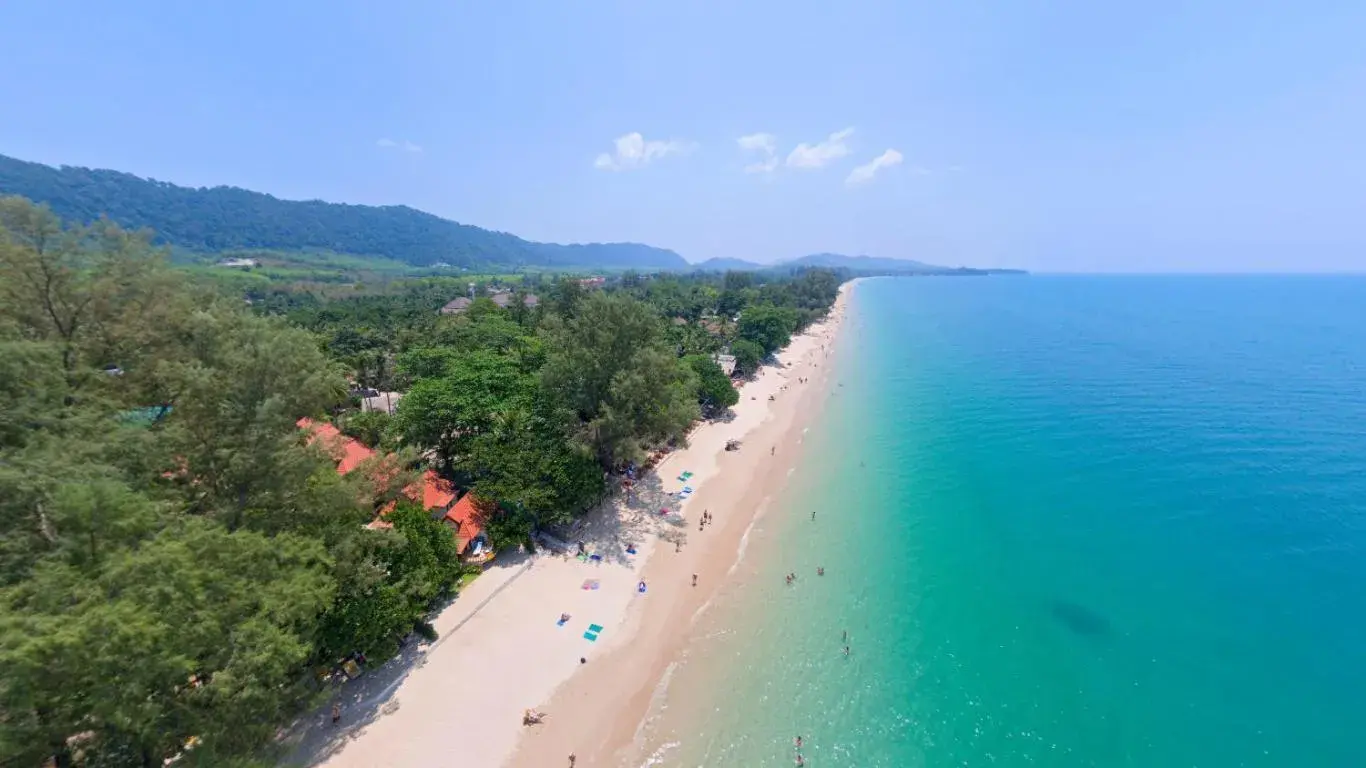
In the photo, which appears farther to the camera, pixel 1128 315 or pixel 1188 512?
pixel 1128 315

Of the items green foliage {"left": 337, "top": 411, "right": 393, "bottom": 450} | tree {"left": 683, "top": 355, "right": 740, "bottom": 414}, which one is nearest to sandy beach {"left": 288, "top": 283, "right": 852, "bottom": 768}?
green foliage {"left": 337, "top": 411, "right": 393, "bottom": 450}

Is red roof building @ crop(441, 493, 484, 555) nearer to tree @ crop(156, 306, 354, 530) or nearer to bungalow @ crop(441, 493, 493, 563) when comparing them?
bungalow @ crop(441, 493, 493, 563)

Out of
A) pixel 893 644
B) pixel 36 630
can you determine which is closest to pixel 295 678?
pixel 36 630

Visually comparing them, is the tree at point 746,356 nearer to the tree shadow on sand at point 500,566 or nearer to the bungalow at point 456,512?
the tree shadow on sand at point 500,566

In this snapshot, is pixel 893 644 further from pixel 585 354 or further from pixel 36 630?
pixel 36 630

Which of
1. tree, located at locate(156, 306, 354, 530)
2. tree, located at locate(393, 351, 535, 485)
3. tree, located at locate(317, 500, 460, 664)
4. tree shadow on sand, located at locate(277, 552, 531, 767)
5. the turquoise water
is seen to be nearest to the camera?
tree, located at locate(156, 306, 354, 530)

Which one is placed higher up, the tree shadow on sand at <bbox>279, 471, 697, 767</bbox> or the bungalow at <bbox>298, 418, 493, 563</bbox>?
the bungalow at <bbox>298, 418, 493, 563</bbox>
